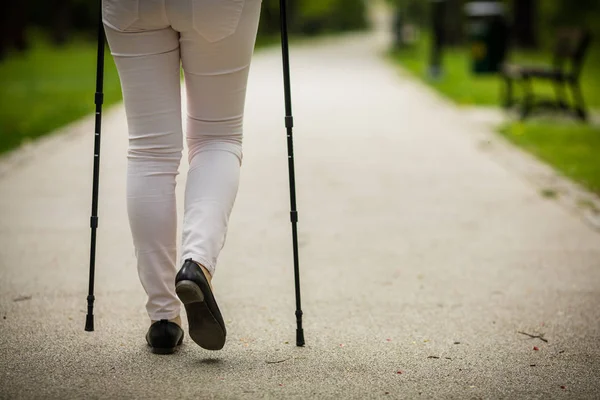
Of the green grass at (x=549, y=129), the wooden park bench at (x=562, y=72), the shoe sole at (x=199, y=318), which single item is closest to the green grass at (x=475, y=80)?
the green grass at (x=549, y=129)

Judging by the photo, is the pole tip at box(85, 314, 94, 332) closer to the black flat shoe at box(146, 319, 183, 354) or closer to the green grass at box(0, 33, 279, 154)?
the black flat shoe at box(146, 319, 183, 354)

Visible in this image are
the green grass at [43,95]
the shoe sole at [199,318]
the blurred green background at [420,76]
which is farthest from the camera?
the green grass at [43,95]

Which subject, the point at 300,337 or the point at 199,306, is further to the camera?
the point at 300,337

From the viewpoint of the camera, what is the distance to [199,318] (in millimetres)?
2957

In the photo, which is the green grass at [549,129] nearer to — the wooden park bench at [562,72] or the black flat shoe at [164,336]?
the wooden park bench at [562,72]

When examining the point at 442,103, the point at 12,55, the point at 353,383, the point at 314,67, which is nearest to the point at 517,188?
the point at 353,383

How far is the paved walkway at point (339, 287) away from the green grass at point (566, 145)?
54cm

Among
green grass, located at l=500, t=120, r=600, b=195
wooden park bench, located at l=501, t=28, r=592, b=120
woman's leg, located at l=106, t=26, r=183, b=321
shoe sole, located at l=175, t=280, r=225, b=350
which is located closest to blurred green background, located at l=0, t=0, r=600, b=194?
green grass, located at l=500, t=120, r=600, b=195

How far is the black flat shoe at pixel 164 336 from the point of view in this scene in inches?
127

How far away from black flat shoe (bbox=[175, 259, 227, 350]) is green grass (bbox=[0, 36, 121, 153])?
21.0 feet

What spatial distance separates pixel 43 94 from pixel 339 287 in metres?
12.2

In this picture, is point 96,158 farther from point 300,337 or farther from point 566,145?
point 566,145

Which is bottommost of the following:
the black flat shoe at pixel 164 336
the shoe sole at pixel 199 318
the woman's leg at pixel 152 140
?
the black flat shoe at pixel 164 336

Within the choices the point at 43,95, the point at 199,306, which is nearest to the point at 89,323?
the point at 199,306
